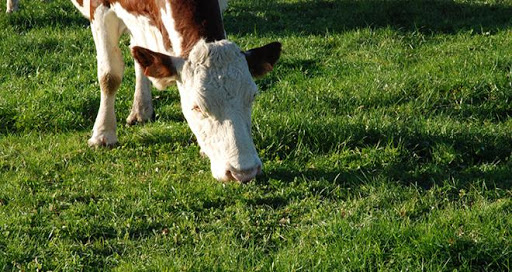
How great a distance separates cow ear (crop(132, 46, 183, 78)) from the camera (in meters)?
5.98

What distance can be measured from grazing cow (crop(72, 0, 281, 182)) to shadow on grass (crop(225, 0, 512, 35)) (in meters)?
4.12

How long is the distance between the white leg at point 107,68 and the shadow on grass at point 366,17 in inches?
127

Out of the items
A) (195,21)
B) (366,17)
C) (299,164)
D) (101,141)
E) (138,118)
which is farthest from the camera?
(366,17)

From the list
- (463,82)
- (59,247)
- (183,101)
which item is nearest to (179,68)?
(183,101)

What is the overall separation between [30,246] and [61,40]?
517 centimetres

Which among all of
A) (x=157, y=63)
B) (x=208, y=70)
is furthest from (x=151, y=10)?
(x=208, y=70)

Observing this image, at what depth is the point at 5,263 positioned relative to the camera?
5.15 metres

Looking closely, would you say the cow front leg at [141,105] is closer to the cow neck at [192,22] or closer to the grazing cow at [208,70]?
the grazing cow at [208,70]

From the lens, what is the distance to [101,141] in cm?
738

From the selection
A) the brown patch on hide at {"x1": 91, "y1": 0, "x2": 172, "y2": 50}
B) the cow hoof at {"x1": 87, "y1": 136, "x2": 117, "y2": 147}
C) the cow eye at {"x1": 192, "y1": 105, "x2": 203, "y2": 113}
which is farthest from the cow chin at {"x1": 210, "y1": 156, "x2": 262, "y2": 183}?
the cow hoof at {"x1": 87, "y1": 136, "x2": 117, "y2": 147}

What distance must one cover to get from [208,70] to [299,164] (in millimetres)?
1303

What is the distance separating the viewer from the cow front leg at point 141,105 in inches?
316

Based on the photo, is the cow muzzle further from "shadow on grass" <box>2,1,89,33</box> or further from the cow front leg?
"shadow on grass" <box>2,1,89,33</box>

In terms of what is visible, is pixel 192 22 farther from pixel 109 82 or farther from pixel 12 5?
pixel 12 5
